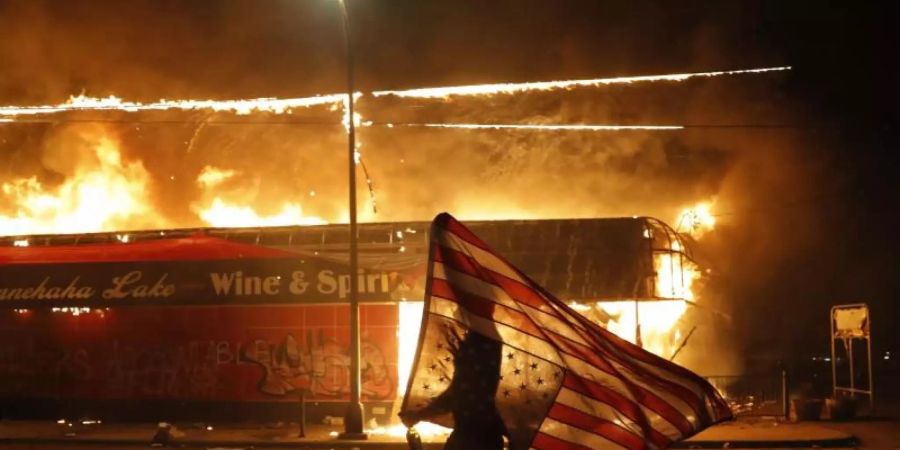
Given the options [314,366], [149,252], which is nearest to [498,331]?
[314,366]

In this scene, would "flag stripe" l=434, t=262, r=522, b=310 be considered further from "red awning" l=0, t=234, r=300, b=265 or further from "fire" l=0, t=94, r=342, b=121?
"fire" l=0, t=94, r=342, b=121

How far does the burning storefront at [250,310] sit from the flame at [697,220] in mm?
7934

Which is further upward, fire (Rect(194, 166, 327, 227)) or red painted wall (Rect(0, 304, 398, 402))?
fire (Rect(194, 166, 327, 227))

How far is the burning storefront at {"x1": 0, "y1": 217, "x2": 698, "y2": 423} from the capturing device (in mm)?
22609

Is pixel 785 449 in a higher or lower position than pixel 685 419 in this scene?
lower

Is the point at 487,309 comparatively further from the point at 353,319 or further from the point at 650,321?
the point at 650,321

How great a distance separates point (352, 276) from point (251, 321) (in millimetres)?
4559

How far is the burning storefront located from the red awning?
4cm

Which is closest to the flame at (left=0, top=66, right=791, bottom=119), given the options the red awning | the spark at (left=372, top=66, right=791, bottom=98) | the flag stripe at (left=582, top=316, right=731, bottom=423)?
the spark at (left=372, top=66, right=791, bottom=98)

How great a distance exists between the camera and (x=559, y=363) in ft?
14.3

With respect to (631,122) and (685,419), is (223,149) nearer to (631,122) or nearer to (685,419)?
(631,122)

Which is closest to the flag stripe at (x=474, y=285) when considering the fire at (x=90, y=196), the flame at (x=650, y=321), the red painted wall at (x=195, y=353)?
the flame at (x=650, y=321)

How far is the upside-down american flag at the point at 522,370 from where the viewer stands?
14.0ft

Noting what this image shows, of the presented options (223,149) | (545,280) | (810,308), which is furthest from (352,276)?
(810,308)
